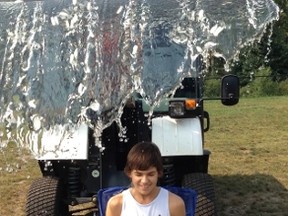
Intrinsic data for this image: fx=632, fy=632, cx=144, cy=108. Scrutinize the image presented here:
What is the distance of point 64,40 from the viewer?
14.4ft

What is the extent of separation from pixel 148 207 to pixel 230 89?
1953 millimetres

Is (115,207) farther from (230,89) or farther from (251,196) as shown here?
(251,196)

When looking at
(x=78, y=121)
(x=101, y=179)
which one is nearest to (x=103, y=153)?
(x=101, y=179)

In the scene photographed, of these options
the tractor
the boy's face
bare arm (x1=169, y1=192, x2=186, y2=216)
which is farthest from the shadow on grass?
the boy's face

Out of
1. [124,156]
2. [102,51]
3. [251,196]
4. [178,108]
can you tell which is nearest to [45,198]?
[124,156]

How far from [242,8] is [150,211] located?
5.46ft

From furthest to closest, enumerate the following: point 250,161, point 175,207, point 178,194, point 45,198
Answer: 1. point 250,161
2. point 45,198
3. point 178,194
4. point 175,207

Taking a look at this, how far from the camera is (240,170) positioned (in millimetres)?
9359

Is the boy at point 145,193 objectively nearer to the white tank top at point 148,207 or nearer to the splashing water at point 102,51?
the white tank top at point 148,207

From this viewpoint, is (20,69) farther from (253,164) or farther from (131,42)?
Answer: (253,164)

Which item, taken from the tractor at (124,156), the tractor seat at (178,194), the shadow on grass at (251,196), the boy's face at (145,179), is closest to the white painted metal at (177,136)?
the tractor at (124,156)

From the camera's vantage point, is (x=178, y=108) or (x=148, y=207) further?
(x=178, y=108)

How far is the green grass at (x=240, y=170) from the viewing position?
7.25 meters

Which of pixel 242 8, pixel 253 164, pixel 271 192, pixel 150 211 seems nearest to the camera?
pixel 150 211
